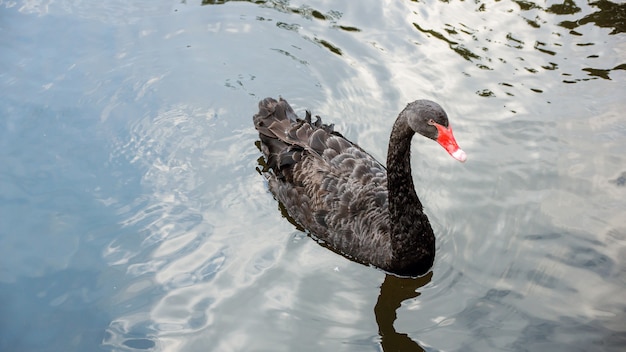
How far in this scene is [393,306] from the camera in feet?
16.9

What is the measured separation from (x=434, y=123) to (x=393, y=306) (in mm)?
1425

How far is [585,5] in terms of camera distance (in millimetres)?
7816

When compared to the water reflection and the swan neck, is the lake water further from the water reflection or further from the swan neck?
the swan neck

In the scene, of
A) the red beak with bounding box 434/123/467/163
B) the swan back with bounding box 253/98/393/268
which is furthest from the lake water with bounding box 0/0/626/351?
the red beak with bounding box 434/123/467/163

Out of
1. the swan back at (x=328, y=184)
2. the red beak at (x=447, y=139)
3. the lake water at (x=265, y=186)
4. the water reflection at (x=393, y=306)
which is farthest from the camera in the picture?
the swan back at (x=328, y=184)

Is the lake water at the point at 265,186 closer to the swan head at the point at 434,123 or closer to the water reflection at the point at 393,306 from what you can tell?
→ the water reflection at the point at 393,306

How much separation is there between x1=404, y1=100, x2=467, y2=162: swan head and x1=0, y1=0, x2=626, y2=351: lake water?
1.23 m

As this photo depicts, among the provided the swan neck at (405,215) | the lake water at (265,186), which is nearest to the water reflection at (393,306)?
the lake water at (265,186)

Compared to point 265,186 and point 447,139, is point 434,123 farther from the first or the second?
point 265,186

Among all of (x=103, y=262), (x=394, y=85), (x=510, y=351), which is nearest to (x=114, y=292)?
(x=103, y=262)

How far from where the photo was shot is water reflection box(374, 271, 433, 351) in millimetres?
4855

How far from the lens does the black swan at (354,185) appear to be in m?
4.88

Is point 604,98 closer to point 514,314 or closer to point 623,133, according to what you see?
point 623,133

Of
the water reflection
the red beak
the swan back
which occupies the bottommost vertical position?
the water reflection
